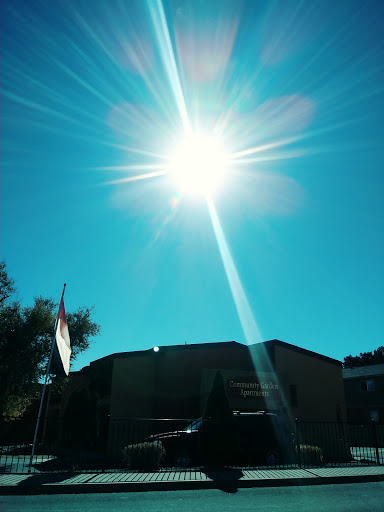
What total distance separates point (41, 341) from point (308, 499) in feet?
57.9

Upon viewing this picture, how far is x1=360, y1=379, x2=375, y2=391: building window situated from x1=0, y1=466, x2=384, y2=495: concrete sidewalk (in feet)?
94.2

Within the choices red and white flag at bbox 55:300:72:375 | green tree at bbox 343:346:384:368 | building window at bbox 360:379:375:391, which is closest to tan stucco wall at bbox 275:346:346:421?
red and white flag at bbox 55:300:72:375

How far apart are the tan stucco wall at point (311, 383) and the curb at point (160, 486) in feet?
31.5

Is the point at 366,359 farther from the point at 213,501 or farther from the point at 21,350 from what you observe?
the point at 213,501

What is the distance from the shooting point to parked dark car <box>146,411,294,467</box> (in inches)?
467

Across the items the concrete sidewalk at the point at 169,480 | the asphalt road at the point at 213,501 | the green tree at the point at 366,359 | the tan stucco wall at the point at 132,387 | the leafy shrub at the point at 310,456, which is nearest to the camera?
the asphalt road at the point at 213,501

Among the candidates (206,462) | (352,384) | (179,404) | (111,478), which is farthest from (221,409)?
(352,384)

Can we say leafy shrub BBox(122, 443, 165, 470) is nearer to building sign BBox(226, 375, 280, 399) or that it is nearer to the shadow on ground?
the shadow on ground

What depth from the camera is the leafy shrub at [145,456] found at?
35.8 feet

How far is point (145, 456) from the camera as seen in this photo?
1095 cm

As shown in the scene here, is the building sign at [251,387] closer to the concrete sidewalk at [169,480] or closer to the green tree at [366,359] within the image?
the concrete sidewalk at [169,480]

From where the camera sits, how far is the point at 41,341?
864 inches

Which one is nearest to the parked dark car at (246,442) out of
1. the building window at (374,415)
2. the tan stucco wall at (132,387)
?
the tan stucco wall at (132,387)

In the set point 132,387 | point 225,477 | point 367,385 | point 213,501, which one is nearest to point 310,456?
point 225,477
